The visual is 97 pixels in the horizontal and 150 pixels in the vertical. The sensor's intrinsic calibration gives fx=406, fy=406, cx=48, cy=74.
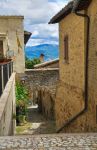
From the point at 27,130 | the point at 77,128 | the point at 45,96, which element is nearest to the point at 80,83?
the point at 77,128

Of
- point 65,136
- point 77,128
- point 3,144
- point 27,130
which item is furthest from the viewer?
point 27,130

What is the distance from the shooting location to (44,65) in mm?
31219

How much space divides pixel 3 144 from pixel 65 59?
35.6 ft

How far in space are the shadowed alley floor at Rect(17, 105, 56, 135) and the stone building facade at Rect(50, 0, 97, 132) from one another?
15.0 feet

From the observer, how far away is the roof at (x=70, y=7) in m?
12.3

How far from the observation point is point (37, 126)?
25609 mm

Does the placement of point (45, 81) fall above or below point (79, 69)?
below

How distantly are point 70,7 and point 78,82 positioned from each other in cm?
271

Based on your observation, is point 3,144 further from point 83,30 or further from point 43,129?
point 43,129

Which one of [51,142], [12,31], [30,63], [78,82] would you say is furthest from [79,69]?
[30,63]

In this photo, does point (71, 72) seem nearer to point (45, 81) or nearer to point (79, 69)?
point (79, 69)

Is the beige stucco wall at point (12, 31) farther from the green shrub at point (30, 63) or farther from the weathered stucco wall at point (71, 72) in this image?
the green shrub at point (30, 63)

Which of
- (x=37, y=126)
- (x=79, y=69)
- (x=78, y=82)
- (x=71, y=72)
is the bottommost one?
(x=37, y=126)

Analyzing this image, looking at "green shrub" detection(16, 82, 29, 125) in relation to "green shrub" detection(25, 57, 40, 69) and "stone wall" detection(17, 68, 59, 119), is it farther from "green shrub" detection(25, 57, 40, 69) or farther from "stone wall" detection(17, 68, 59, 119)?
"green shrub" detection(25, 57, 40, 69)
